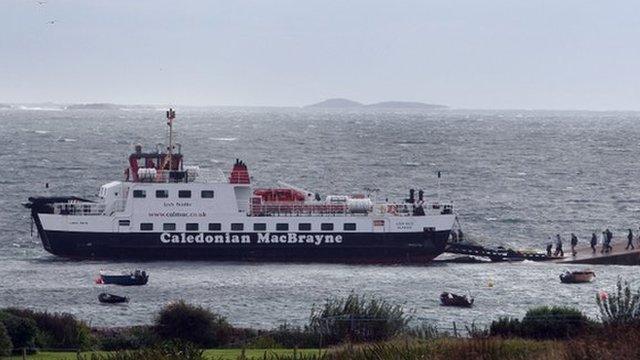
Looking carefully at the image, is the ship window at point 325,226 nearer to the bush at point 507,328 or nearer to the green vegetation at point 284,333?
the green vegetation at point 284,333

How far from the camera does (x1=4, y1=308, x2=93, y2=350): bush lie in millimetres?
40281

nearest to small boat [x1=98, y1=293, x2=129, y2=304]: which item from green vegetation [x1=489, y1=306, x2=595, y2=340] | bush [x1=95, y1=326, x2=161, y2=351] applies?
bush [x1=95, y1=326, x2=161, y2=351]

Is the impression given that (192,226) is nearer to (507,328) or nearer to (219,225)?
(219,225)

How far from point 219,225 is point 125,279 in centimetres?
1022

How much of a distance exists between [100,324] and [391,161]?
103 m

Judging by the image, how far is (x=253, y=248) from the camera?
6762 cm

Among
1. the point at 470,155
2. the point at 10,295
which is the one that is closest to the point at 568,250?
the point at 10,295

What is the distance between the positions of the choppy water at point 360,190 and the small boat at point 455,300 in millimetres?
588

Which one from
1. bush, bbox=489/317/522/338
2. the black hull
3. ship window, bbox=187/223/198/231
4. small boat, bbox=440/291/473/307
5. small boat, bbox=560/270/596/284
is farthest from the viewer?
ship window, bbox=187/223/198/231

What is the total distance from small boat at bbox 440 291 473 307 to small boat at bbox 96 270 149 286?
13.5 meters

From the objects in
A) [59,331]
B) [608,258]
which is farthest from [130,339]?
[608,258]

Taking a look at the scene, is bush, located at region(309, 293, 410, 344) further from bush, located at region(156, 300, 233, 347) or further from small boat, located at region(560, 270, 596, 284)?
small boat, located at region(560, 270, 596, 284)

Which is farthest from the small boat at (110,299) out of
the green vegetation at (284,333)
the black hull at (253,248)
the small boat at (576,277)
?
the small boat at (576,277)

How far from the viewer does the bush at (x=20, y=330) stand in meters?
38.4
